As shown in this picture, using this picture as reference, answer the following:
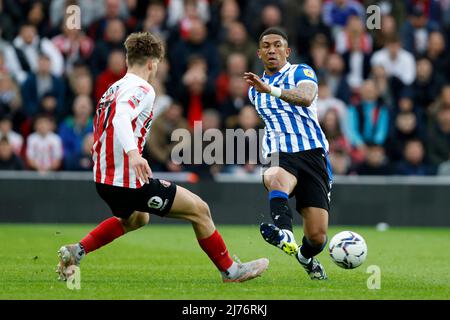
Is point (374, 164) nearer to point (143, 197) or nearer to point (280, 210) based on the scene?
point (280, 210)

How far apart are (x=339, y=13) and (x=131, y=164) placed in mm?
12000

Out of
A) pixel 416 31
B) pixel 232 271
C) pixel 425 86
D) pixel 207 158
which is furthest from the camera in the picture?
pixel 416 31

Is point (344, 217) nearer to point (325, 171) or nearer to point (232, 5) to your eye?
point (232, 5)

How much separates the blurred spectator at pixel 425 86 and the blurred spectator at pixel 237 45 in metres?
3.06

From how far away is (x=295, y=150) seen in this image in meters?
9.58

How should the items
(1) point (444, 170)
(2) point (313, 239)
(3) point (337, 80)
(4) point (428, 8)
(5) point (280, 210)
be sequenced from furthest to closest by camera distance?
(4) point (428, 8) → (3) point (337, 80) → (1) point (444, 170) → (2) point (313, 239) → (5) point (280, 210)

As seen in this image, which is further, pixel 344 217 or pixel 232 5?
pixel 232 5

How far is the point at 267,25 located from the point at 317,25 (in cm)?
97

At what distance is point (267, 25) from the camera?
18.9m

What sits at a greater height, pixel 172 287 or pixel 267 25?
pixel 267 25

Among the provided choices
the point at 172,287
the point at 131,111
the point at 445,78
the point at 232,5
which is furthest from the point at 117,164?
the point at 445,78

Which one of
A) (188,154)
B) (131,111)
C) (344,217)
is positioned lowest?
(344,217)

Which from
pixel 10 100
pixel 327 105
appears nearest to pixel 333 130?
pixel 327 105

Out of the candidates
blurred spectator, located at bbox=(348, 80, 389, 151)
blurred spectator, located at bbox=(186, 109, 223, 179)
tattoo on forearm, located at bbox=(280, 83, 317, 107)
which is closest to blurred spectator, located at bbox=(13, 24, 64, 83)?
blurred spectator, located at bbox=(186, 109, 223, 179)
